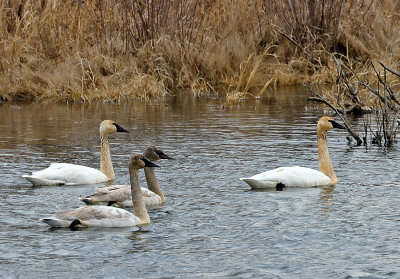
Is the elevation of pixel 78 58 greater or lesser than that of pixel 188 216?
greater

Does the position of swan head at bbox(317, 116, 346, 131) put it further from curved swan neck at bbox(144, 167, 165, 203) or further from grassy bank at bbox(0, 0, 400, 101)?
grassy bank at bbox(0, 0, 400, 101)

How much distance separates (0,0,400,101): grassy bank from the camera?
20234 millimetres

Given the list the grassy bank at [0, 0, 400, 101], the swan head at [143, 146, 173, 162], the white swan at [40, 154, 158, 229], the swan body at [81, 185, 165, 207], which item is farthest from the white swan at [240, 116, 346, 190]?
the grassy bank at [0, 0, 400, 101]

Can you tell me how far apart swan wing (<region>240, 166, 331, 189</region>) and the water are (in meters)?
0.12

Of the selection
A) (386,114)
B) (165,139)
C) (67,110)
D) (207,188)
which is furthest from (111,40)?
(207,188)

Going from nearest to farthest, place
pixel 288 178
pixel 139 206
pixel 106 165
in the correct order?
pixel 139 206 < pixel 288 178 < pixel 106 165

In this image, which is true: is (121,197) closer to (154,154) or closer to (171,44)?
(154,154)

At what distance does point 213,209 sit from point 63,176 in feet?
7.64

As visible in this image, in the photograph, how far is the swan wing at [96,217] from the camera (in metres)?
8.88

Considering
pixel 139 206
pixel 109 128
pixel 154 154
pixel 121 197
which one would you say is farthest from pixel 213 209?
pixel 109 128

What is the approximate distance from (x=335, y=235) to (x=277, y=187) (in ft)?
7.57

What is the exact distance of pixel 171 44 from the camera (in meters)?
21.0

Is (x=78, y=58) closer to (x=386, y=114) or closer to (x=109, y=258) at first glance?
(x=386, y=114)

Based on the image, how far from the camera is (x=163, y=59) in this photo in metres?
21.0
